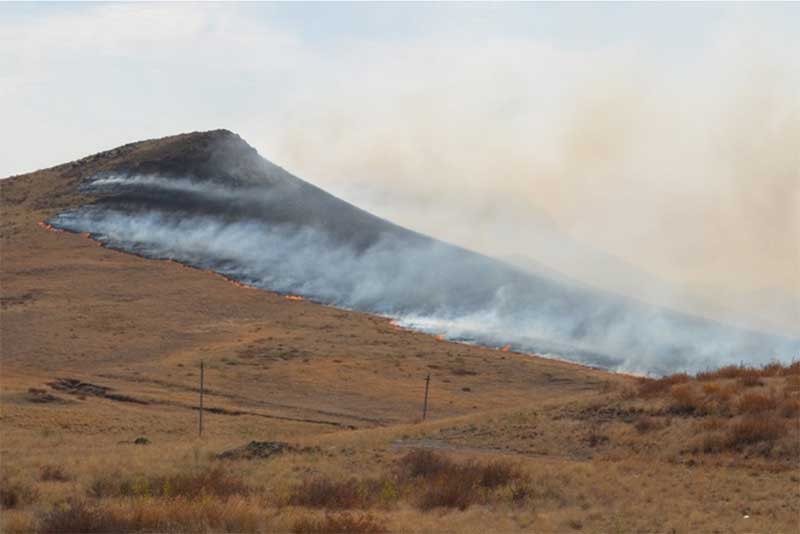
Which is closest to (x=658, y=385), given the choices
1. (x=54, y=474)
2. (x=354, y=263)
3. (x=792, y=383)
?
(x=792, y=383)

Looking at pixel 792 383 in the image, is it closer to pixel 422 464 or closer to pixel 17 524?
pixel 422 464

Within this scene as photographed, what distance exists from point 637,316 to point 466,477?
59526mm

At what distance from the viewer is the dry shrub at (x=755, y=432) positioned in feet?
76.5

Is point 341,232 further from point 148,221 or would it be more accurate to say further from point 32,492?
point 32,492

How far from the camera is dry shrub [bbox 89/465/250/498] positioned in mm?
18891

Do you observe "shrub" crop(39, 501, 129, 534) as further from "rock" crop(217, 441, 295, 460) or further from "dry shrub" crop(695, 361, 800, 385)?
"dry shrub" crop(695, 361, 800, 385)

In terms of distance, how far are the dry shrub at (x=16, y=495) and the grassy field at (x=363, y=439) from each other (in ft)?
0.21

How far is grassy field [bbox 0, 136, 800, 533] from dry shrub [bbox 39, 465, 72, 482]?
4.3 inches

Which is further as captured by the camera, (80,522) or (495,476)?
(495,476)

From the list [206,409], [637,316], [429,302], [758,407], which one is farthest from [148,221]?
[758,407]

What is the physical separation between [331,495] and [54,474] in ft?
23.4

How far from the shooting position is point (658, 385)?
96.9 feet

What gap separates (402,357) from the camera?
6147 cm

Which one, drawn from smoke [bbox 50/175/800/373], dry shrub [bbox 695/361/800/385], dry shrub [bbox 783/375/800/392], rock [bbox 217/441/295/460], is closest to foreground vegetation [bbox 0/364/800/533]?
dry shrub [bbox 783/375/800/392]
